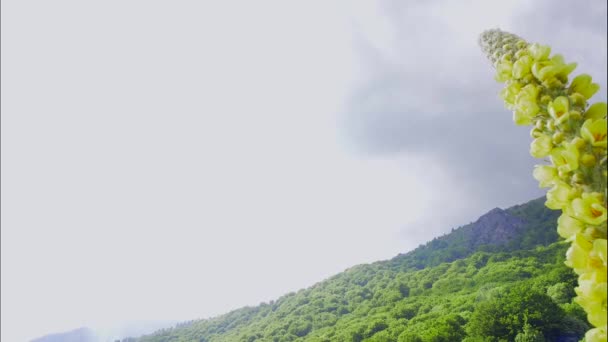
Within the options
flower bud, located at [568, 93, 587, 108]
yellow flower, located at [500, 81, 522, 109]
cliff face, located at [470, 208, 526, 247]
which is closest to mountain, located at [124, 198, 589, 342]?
cliff face, located at [470, 208, 526, 247]

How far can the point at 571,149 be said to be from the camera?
1.96 metres

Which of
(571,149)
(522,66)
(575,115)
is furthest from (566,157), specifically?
(522,66)

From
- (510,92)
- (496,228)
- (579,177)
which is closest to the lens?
(579,177)

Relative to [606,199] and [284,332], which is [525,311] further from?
[284,332]

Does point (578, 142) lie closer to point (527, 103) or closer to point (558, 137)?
point (558, 137)

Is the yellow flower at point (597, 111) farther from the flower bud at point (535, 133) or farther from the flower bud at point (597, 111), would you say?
the flower bud at point (535, 133)

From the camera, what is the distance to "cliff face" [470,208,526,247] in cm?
12492

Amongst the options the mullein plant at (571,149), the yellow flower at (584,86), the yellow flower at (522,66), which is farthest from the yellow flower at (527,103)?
the yellow flower at (584,86)

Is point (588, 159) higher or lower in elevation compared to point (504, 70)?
lower

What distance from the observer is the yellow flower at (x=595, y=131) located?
1945 millimetres

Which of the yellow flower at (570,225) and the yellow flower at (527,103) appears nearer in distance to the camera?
the yellow flower at (570,225)

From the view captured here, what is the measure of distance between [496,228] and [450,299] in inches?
3346

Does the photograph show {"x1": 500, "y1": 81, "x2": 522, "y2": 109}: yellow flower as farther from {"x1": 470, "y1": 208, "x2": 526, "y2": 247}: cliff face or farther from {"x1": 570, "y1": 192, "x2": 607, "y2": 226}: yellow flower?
{"x1": 470, "y1": 208, "x2": 526, "y2": 247}: cliff face

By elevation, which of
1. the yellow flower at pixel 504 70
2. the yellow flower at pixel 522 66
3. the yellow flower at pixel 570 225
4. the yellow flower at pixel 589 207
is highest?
the yellow flower at pixel 504 70
